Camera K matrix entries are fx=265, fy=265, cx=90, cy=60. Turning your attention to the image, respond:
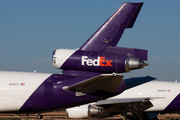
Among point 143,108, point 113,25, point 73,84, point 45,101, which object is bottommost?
point 143,108

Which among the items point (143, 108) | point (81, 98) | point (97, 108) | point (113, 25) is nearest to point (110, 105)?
point (97, 108)

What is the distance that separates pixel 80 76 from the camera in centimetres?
1705

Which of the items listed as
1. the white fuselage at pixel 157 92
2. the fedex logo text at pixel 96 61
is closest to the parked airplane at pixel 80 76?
the fedex logo text at pixel 96 61

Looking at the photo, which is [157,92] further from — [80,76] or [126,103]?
[80,76]

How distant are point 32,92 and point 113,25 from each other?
6726 millimetres

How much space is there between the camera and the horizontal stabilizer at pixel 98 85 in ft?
47.0

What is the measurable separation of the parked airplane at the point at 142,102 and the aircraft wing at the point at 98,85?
12825 mm

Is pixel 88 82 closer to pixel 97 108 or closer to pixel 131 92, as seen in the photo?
pixel 97 108

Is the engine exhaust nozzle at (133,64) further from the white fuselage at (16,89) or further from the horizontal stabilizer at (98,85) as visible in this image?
the white fuselage at (16,89)

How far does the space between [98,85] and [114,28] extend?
3694 mm

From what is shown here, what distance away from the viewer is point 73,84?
54.7 feet

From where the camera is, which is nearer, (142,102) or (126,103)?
(126,103)

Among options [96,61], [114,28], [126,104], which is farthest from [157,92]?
[96,61]

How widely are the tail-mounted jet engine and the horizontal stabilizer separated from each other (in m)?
0.65
